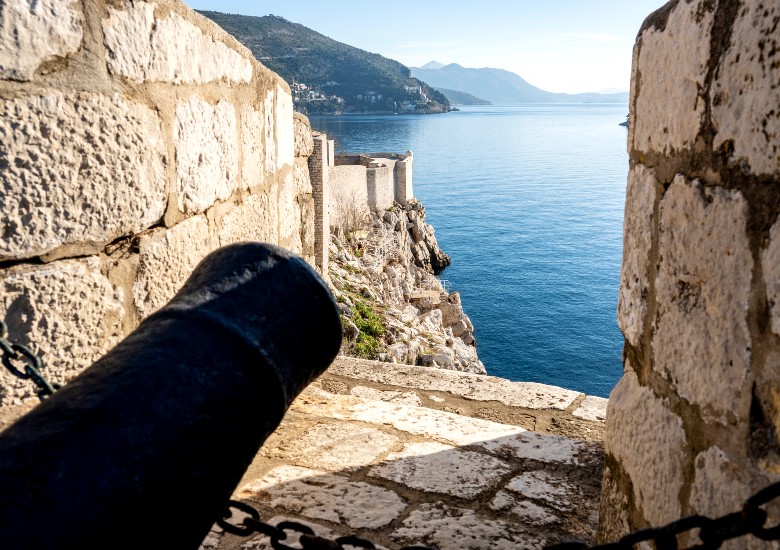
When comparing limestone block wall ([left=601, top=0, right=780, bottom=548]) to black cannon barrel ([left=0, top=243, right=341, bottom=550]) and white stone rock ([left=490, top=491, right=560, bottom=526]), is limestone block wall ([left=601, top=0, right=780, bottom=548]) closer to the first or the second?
white stone rock ([left=490, top=491, right=560, bottom=526])

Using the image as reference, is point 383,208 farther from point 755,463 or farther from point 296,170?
point 755,463

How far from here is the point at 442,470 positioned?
96.7 inches

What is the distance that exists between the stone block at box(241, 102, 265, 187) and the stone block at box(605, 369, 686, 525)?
65.8 inches

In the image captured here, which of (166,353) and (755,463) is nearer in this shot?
(166,353)

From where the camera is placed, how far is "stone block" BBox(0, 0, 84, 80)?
4.77 ft

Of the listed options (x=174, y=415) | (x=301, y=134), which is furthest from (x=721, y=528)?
(x=301, y=134)

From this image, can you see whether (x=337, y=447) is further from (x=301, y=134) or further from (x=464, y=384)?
(x=301, y=134)

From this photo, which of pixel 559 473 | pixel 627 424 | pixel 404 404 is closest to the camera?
pixel 627 424

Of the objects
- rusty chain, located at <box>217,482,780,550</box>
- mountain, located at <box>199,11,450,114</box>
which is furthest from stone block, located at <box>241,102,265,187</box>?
mountain, located at <box>199,11,450,114</box>

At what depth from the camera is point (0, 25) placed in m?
1.43

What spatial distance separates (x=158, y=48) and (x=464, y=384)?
2.04 m

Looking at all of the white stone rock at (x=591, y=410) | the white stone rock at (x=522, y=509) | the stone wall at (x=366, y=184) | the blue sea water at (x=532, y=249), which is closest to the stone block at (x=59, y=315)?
the white stone rock at (x=522, y=509)

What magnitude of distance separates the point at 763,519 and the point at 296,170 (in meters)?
3.28

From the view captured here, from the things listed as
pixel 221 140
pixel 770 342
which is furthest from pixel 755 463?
pixel 221 140
